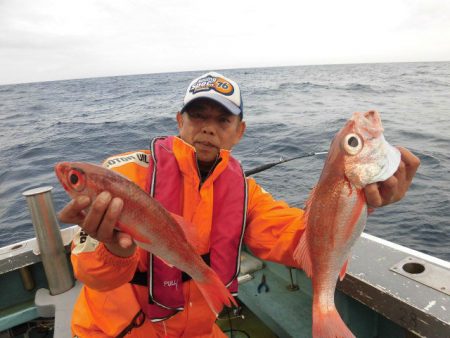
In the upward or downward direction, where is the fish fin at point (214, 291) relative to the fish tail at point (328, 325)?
upward

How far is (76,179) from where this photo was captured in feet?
5.51

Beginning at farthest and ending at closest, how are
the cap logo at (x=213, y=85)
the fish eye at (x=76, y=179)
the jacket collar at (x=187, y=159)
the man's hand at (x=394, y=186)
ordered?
the cap logo at (x=213, y=85)
the jacket collar at (x=187, y=159)
the man's hand at (x=394, y=186)
the fish eye at (x=76, y=179)

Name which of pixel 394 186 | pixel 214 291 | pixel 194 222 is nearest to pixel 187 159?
pixel 194 222

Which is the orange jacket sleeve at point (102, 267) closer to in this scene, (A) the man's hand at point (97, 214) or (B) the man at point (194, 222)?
(B) the man at point (194, 222)

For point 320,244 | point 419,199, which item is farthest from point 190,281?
point 419,199

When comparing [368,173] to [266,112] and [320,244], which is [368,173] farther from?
[266,112]

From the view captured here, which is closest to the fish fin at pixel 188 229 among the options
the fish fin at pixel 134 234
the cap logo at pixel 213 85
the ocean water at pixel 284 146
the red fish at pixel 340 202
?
the fish fin at pixel 134 234

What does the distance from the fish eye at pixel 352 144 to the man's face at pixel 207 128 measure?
1194 mm

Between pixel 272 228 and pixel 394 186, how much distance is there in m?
1.12

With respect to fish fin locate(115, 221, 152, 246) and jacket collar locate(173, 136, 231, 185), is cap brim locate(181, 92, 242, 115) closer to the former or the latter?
jacket collar locate(173, 136, 231, 185)

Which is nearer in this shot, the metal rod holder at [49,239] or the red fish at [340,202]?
the red fish at [340,202]

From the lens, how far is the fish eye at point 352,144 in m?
1.73

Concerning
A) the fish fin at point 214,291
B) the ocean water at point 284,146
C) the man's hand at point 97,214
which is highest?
the man's hand at point 97,214

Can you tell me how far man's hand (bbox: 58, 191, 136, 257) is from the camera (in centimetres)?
169
